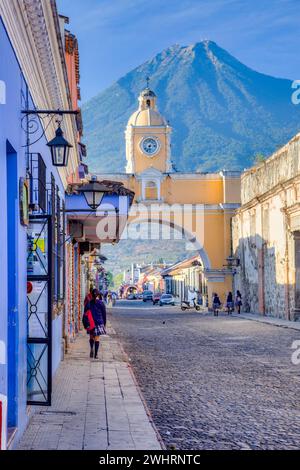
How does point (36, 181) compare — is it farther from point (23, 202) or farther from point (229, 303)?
point (229, 303)

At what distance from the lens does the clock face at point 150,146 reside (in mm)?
48000

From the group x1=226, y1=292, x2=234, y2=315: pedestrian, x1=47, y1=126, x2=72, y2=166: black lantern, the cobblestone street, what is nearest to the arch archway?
x1=226, y1=292, x2=234, y2=315: pedestrian

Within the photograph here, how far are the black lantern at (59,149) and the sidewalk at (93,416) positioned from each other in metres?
2.77

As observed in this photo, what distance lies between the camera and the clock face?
1890 inches

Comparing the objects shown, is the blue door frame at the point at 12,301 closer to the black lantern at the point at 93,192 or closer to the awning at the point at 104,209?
the black lantern at the point at 93,192

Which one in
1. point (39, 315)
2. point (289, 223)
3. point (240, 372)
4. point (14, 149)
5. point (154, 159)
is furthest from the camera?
point (154, 159)

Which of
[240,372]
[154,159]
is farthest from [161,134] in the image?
[240,372]

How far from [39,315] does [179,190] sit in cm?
3567

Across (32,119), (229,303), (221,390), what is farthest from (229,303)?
(32,119)

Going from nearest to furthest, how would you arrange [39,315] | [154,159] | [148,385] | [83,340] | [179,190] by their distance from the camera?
[39,315], [148,385], [83,340], [179,190], [154,159]

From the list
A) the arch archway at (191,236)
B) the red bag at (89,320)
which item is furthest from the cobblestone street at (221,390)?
the arch archway at (191,236)

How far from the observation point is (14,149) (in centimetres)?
634

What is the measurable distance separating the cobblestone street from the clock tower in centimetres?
2977

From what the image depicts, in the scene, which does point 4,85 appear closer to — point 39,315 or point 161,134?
point 39,315
